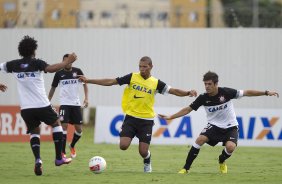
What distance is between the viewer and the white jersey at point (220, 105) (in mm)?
16703

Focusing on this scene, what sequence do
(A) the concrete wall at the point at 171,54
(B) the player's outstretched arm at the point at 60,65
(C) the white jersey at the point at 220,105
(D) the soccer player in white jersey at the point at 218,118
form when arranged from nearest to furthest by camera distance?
1. (B) the player's outstretched arm at the point at 60,65
2. (D) the soccer player in white jersey at the point at 218,118
3. (C) the white jersey at the point at 220,105
4. (A) the concrete wall at the point at 171,54

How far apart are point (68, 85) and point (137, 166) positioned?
362 cm

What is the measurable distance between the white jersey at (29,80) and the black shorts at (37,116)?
77mm

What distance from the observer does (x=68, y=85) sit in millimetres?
21094

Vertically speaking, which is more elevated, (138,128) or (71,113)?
(138,128)

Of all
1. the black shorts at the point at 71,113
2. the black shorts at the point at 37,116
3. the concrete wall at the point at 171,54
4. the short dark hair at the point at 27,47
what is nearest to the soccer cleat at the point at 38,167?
the black shorts at the point at 37,116

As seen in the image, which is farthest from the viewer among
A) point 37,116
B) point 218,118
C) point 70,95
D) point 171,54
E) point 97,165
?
point 171,54

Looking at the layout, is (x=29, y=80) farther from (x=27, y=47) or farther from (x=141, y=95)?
(x=141, y=95)

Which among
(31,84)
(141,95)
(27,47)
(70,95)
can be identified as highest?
(27,47)

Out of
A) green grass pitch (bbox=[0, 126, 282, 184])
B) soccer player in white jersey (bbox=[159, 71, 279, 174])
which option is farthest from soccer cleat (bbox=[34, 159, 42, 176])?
soccer player in white jersey (bbox=[159, 71, 279, 174])

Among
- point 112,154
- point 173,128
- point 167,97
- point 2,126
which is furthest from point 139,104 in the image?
point 167,97

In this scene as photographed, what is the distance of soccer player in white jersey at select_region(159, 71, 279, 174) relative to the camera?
1656 cm

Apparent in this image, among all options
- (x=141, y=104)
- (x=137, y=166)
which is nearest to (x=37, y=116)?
(x=141, y=104)

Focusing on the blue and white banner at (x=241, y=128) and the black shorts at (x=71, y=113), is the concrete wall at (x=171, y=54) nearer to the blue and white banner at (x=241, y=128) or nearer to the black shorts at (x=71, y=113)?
the blue and white banner at (x=241, y=128)
